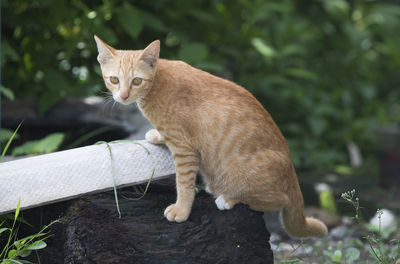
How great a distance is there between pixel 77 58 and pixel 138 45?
0.55 metres

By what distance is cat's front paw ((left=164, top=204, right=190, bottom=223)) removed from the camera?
252 cm

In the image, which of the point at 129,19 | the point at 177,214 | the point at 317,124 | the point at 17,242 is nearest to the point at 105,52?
the point at 177,214

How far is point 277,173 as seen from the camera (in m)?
2.62

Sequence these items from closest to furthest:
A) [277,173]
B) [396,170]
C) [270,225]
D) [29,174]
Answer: [29,174]
[277,173]
[270,225]
[396,170]

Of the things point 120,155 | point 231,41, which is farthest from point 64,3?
point 120,155

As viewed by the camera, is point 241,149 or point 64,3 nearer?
point 241,149

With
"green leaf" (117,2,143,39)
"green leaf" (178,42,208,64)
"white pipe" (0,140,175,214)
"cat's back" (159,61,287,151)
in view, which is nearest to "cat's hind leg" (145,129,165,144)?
"white pipe" (0,140,175,214)

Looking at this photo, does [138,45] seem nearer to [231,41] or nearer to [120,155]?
[231,41]

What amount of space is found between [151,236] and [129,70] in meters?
0.78

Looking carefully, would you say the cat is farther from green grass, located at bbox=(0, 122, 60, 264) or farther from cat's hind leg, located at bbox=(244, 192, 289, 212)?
green grass, located at bbox=(0, 122, 60, 264)

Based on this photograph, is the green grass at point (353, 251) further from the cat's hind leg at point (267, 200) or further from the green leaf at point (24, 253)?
the green leaf at point (24, 253)

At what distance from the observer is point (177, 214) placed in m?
2.53

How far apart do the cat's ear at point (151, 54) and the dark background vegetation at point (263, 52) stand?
1.41m

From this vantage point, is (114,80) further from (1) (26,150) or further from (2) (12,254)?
(1) (26,150)
